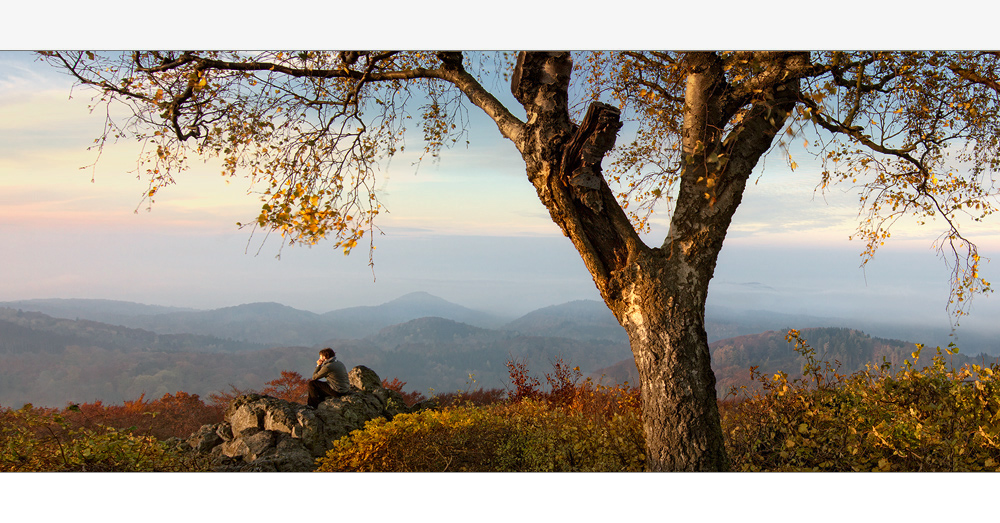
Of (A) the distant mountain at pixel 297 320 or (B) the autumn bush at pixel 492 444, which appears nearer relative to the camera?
(B) the autumn bush at pixel 492 444

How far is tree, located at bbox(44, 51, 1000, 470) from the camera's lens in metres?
3.46

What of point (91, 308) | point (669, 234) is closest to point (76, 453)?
point (91, 308)

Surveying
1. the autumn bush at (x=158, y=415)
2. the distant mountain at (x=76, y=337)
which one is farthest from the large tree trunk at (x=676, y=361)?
the distant mountain at (x=76, y=337)

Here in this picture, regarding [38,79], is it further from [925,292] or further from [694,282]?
[925,292]

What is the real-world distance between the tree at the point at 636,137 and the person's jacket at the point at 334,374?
212 cm

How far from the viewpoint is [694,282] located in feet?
11.4

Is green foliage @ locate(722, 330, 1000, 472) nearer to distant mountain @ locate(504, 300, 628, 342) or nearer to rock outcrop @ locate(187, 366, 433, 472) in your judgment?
distant mountain @ locate(504, 300, 628, 342)

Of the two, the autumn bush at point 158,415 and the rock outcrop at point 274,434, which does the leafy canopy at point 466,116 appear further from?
the autumn bush at point 158,415

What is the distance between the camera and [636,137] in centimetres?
600

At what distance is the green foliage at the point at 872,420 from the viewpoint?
142 inches

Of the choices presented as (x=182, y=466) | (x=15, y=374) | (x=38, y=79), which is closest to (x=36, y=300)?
(x=15, y=374)

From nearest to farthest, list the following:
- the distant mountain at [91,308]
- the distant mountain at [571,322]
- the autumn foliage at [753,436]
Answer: the autumn foliage at [753,436], the distant mountain at [91,308], the distant mountain at [571,322]

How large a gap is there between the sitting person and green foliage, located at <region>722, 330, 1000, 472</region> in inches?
153
